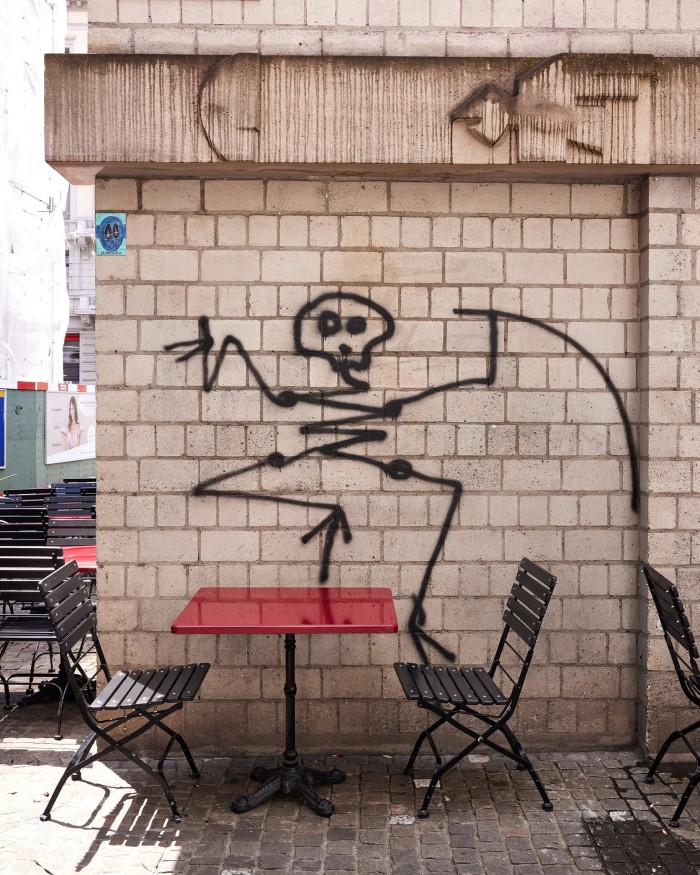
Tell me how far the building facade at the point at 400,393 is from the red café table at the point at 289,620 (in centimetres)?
31

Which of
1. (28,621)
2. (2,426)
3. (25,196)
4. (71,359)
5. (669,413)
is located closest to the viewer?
(669,413)

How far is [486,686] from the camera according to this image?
14.4 ft

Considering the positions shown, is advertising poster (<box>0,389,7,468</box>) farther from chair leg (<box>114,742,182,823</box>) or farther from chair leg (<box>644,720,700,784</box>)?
chair leg (<box>644,720,700,784</box>)

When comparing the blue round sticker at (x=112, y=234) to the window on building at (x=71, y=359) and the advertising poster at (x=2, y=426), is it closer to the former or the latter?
the advertising poster at (x=2, y=426)

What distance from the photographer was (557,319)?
4.92 metres

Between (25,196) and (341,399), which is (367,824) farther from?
(25,196)

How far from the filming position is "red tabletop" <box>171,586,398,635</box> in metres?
3.97

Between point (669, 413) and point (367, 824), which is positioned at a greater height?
point (669, 413)

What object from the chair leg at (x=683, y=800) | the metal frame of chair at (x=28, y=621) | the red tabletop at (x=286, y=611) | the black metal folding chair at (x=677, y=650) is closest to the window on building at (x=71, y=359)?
the metal frame of chair at (x=28, y=621)

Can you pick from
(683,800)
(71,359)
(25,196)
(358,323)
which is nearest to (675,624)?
(683,800)

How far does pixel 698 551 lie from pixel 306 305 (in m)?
2.66

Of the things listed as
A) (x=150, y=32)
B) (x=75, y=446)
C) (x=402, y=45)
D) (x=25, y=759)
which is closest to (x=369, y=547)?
(x=25, y=759)

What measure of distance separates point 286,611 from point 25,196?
1307 centimetres

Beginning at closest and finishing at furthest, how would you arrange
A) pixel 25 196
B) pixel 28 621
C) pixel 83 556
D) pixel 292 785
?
pixel 292 785, pixel 28 621, pixel 83 556, pixel 25 196
